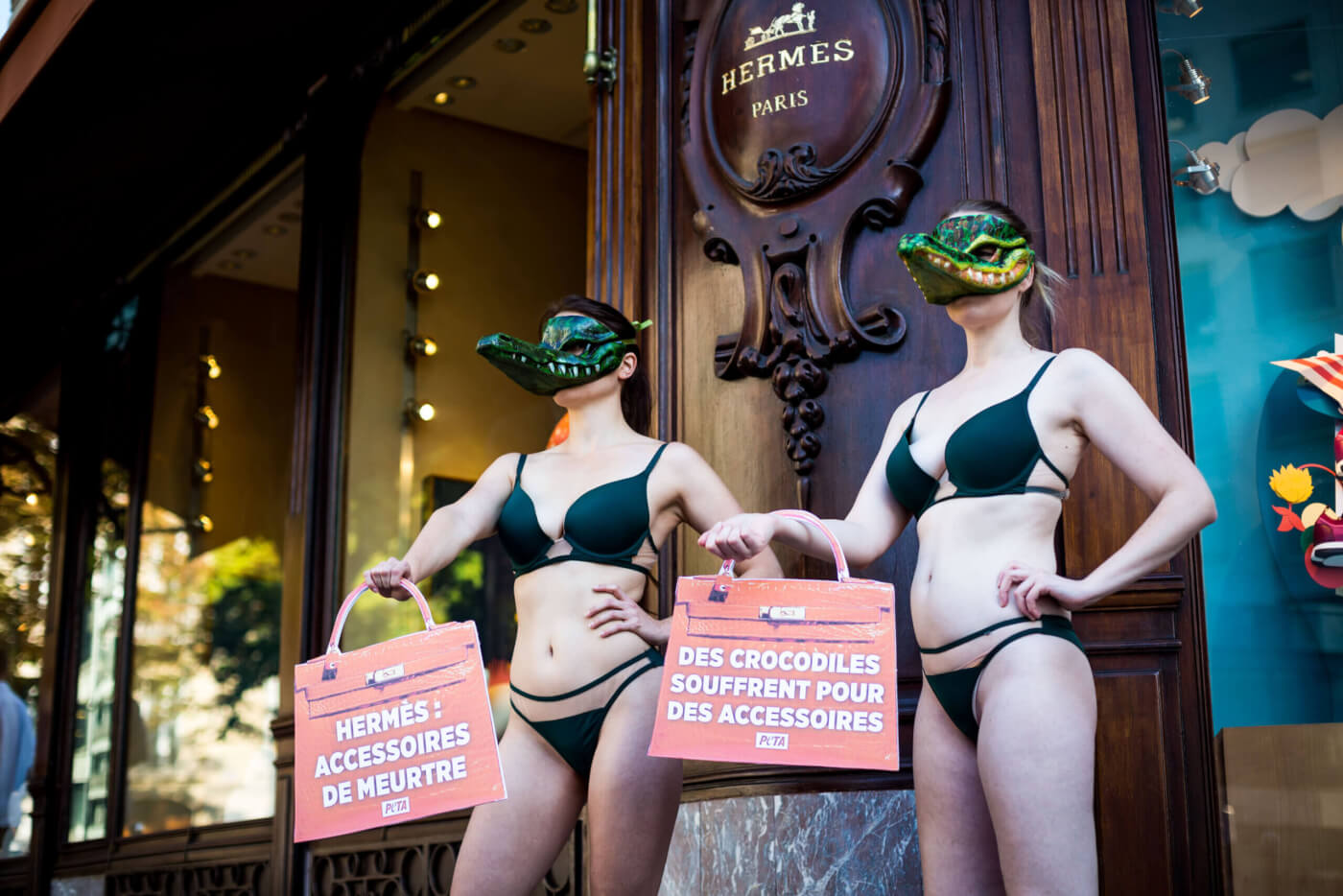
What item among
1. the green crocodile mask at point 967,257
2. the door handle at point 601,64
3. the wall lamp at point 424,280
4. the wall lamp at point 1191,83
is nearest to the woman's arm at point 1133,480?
the green crocodile mask at point 967,257

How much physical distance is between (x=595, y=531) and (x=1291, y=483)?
6.48 ft

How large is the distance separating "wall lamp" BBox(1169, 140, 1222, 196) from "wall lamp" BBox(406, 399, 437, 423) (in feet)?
15.3

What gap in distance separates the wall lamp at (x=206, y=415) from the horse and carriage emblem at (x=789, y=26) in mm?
5800

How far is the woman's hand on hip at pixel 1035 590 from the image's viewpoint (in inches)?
110

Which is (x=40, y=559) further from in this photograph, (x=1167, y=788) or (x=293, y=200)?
(x=1167, y=788)

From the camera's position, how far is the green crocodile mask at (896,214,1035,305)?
10.1ft

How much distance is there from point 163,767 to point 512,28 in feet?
A: 15.7

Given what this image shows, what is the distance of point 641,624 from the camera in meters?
3.41

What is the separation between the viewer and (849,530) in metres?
3.19

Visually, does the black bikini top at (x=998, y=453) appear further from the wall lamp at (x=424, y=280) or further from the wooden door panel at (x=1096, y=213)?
the wall lamp at (x=424, y=280)

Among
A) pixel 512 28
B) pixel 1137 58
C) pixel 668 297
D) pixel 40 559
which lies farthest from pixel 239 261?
pixel 1137 58

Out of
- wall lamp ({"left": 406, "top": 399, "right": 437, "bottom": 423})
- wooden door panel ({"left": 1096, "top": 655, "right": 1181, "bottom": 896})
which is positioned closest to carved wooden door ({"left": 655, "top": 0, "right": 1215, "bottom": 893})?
wooden door panel ({"left": 1096, "top": 655, "right": 1181, "bottom": 896})

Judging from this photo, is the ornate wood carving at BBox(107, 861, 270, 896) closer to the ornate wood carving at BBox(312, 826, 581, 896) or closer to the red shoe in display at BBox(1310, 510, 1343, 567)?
the ornate wood carving at BBox(312, 826, 581, 896)

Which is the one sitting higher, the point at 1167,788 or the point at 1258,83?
the point at 1258,83
